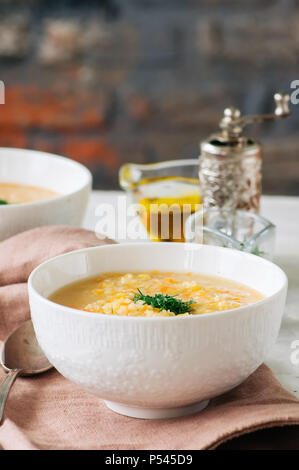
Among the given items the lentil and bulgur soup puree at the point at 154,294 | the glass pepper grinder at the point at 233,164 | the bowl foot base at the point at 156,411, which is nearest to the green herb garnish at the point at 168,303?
the lentil and bulgur soup puree at the point at 154,294

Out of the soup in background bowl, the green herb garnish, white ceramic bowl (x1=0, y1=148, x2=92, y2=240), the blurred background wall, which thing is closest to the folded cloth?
the green herb garnish

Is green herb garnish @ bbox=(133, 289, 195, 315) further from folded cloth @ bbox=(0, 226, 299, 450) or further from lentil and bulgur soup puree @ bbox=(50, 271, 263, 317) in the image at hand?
folded cloth @ bbox=(0, 226, 299, 450)

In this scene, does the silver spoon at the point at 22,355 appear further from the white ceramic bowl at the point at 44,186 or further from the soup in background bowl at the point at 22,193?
the soup in background bowl at the point at 22,193

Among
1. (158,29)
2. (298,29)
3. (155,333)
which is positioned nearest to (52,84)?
(158,29)

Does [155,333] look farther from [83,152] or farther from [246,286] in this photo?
[83,152]

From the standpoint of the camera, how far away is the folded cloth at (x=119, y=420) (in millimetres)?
750

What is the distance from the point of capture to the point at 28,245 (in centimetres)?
113

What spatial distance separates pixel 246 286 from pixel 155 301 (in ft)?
0.51

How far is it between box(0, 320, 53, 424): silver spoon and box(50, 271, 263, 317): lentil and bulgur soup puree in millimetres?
88

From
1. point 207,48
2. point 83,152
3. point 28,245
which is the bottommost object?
point 83,152

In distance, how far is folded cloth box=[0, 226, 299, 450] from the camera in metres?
0.75

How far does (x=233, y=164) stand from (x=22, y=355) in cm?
63
